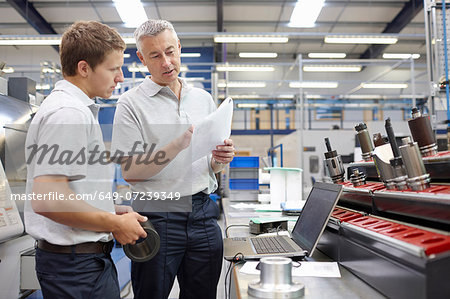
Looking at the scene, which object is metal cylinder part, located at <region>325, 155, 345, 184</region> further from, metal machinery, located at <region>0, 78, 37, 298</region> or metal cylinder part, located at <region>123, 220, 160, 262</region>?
metal machinery, located at <region>0, 78, 37, 298</region>

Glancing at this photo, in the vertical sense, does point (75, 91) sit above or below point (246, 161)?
above

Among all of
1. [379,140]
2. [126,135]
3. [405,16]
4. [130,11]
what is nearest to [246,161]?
[379,140]

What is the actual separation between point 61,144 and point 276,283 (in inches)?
25.6

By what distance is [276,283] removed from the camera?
85 centimetres

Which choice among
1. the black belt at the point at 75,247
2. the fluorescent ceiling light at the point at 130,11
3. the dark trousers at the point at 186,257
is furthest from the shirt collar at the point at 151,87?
the fluorescent ceiling light at the point at 130,11

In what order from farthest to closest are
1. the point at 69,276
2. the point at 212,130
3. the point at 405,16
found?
the point at 405,16, the point at 212,130, the point at 69,276

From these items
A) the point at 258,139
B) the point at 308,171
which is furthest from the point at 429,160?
the point at 258,139

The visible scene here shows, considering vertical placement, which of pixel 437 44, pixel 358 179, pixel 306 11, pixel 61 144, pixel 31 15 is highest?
pixel 31 15

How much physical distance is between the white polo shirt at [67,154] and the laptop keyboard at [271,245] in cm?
52

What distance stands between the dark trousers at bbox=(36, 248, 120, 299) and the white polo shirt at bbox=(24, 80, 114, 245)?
5 cm

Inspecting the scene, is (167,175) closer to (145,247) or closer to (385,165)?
(145,247)

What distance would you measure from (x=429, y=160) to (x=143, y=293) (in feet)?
3.41

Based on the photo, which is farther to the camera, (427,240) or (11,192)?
(11,192)

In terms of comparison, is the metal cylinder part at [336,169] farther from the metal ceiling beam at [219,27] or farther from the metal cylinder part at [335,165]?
the metal ceiling beam at [219,27]
